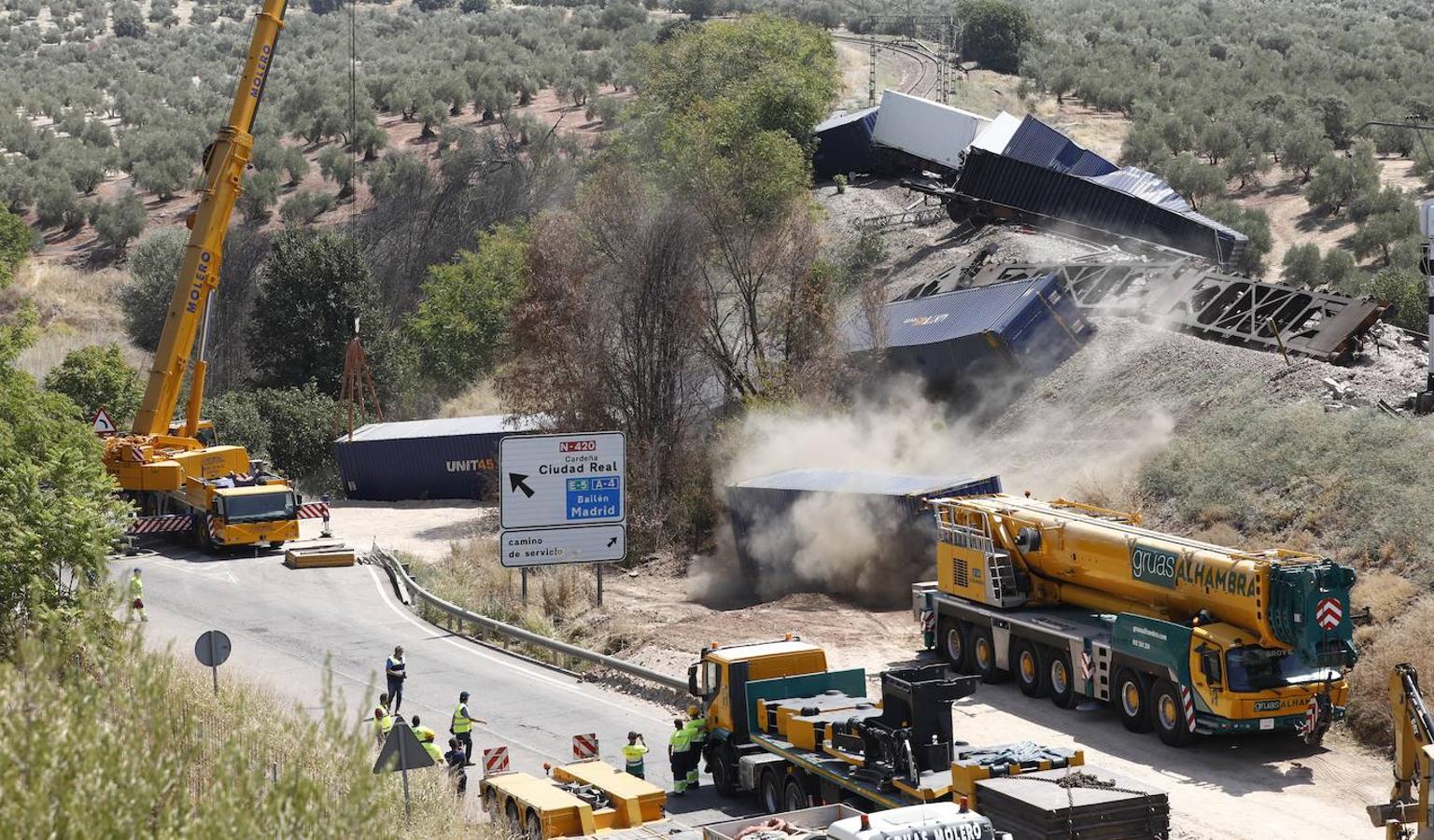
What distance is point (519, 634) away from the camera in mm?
29922

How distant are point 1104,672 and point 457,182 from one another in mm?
65445

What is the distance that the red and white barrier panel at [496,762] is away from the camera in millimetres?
19608

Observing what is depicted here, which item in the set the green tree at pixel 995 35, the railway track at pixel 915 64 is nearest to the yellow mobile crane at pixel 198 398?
the railway track at pixel 915 64

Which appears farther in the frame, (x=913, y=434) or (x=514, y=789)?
(x=913, y=434)

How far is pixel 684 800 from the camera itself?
68.3ft

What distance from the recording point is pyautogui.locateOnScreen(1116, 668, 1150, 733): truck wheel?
23.4m

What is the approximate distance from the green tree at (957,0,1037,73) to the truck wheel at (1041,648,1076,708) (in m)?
77.2

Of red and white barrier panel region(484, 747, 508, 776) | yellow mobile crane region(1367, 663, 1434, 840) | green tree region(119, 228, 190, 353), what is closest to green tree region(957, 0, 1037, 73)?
green tree region(119, 228, 190, 353)

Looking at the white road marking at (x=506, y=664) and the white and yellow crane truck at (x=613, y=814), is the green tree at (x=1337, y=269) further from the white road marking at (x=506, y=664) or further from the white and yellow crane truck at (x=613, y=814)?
the white and yellow crane truck at (x=613, y=814)

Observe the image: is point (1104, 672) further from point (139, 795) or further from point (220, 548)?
point (220, 548)

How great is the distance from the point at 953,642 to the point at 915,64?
7640 centimetres

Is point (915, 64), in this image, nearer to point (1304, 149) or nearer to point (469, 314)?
point (1304, 149)

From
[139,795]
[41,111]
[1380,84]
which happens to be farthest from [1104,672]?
[41,111]

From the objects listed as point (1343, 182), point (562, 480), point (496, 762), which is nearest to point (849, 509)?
point (562, 480)
